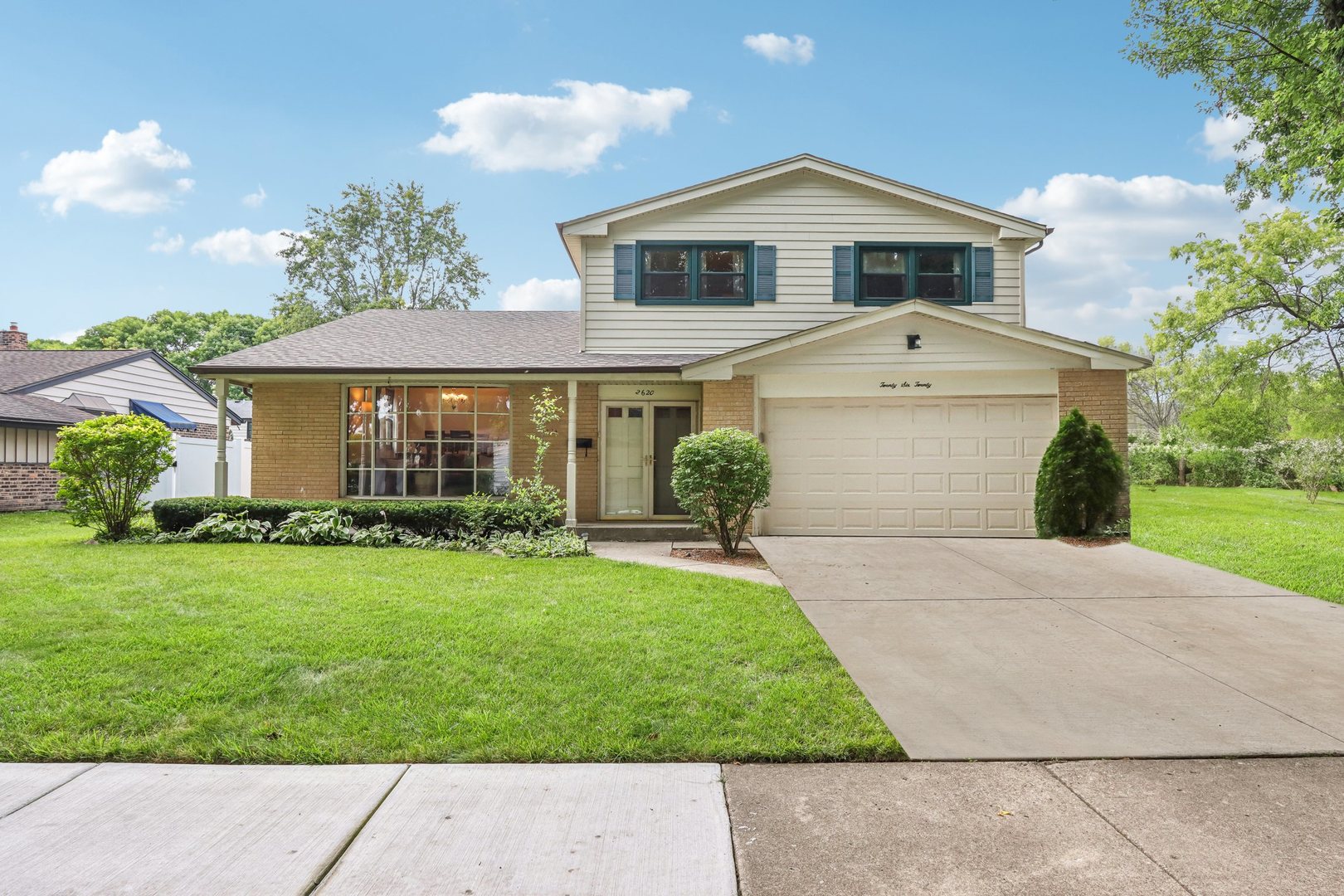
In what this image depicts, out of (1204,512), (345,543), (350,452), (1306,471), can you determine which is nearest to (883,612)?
(345,543)

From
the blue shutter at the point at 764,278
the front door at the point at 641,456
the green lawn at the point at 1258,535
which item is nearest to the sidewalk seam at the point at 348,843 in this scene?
the green lawn at the point at 1258,535

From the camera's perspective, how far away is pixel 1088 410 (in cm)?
1080

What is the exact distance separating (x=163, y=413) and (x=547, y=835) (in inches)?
995

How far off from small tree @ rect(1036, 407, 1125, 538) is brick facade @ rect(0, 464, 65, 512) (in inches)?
810

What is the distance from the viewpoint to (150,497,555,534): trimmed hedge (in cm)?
1030

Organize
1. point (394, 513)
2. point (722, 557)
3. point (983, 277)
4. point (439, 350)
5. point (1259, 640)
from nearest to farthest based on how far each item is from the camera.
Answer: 1. point (1259, 640)
2. point (722, 557)
3. point (394, 513)
4. point (983, 277)
5. point (439, 350)

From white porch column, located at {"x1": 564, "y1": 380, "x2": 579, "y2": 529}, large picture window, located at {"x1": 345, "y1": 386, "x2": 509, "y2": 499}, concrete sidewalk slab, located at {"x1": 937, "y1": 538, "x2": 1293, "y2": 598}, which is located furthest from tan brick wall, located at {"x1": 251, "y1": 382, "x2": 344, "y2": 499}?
concrete sidewalk slab, located at {"x1": 937, "y1": 538, "x2": 1293, "y2": 598}

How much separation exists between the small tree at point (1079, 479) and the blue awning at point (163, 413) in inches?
919

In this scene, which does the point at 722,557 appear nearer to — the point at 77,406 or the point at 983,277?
the point at 983,277

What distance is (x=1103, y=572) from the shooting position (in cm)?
816

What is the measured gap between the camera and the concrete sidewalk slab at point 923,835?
7.92 feet

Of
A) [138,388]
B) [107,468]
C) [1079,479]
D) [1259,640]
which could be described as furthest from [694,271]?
[138,388]

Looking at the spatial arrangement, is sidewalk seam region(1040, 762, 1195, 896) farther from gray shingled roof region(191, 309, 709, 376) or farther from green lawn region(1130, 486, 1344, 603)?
gray shingled roof region(191, 309, 709, 376)

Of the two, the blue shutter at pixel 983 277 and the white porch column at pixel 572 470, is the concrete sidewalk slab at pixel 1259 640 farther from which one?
the white porch column at pixel 572 470
